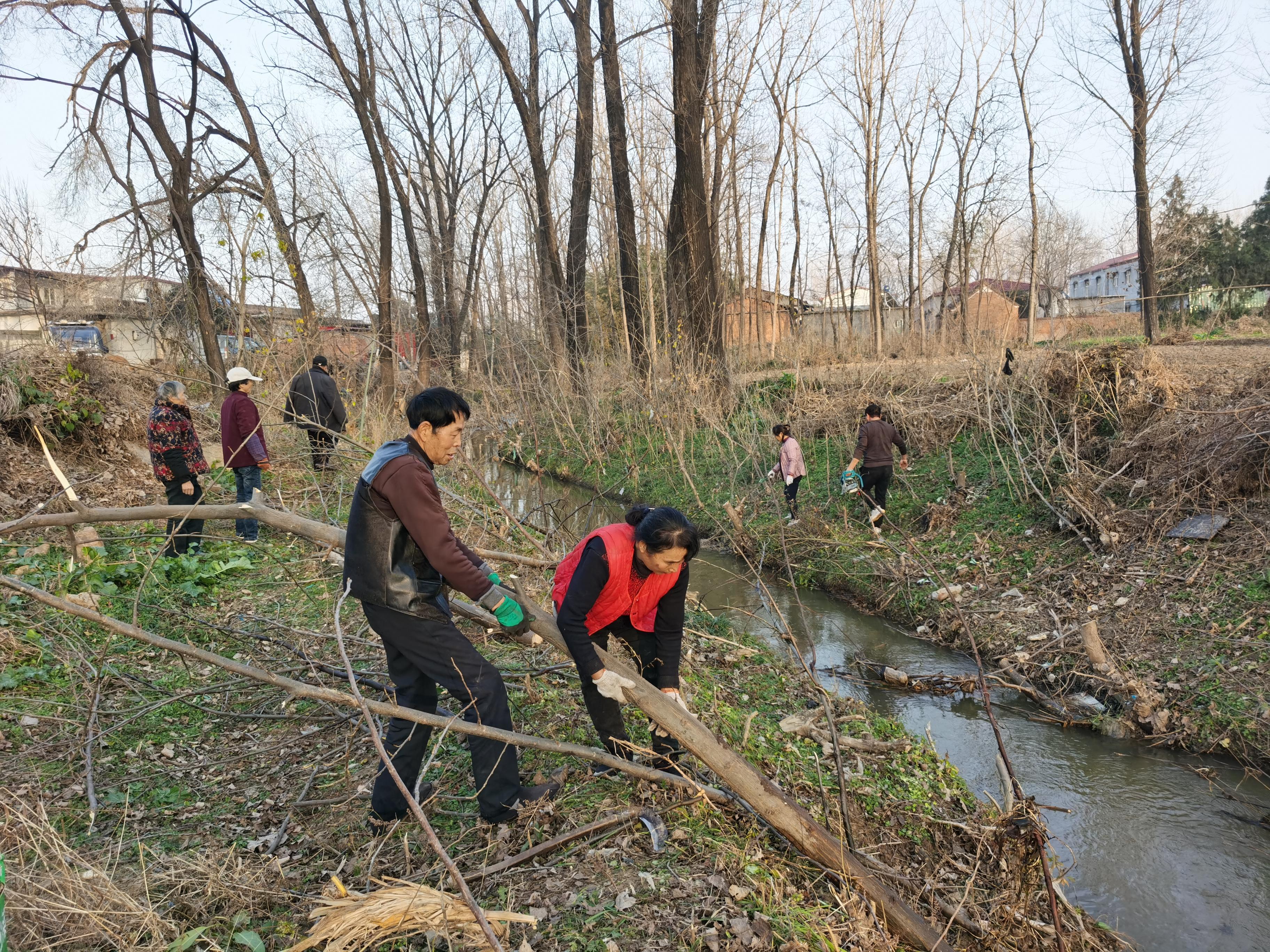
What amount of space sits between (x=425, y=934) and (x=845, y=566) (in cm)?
687

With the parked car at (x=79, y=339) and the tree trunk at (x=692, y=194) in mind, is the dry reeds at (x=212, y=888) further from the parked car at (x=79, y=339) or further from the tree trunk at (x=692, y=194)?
the tree trunk at (x=692, y=194)

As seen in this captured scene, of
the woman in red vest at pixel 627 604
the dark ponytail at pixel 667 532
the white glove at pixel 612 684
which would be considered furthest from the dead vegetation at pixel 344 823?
the dark ponytail at pixel 667 532

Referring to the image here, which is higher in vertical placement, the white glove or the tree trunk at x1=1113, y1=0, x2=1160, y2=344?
the tree trunk at x1=1113, y1=0, x2=1160, y2=344

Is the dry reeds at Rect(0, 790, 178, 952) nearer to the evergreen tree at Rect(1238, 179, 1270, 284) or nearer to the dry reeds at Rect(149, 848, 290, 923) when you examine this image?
the dry reeds at Rect(149, 848, 290, 923)

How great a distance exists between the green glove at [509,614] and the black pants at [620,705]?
463 millimetres

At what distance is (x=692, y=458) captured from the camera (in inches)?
471

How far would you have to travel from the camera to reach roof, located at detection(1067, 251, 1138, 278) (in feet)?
158

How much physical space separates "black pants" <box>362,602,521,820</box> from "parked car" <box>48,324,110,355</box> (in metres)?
9.13

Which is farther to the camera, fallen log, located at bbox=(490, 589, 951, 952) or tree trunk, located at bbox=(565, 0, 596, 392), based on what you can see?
tree trunk, located at bbox=(565, 0, 596, 392)

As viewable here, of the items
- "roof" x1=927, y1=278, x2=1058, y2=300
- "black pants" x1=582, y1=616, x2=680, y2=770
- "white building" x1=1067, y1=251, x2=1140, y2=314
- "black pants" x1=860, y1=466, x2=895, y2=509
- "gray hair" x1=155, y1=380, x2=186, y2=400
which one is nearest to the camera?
"black pants" x1=582, y1=616, x2=680, y2=770

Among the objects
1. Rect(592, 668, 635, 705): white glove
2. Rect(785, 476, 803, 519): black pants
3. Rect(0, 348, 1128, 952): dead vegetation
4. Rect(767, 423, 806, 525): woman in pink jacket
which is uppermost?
Rect(767, 423, 806, 525): woman in pink jacket

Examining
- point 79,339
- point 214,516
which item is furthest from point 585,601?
point 79,339

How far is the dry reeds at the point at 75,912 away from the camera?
237cm

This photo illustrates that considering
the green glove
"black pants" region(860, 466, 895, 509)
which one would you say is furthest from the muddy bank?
the green glove
